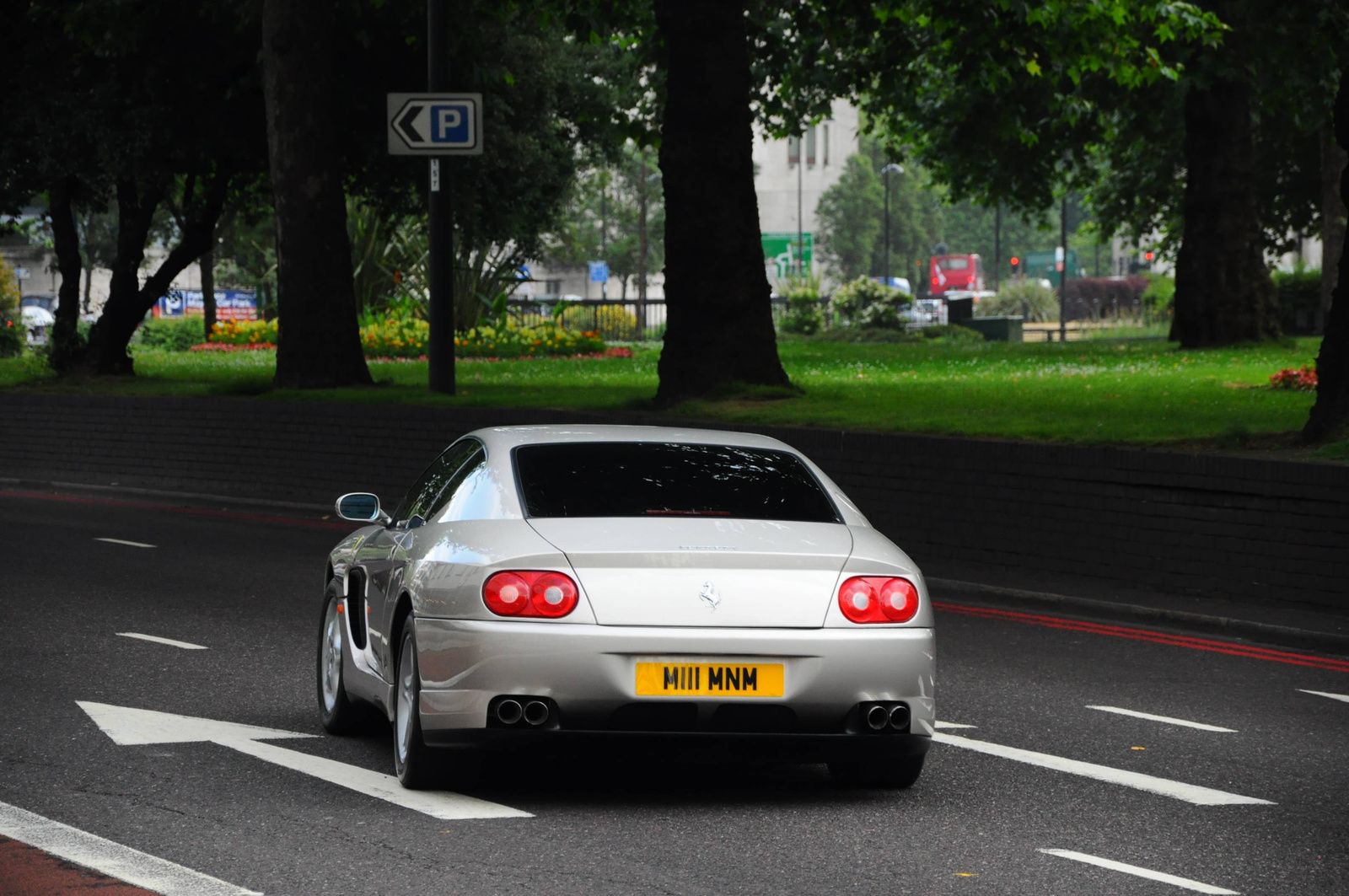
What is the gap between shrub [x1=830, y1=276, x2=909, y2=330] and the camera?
163ft

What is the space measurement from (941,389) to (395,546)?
51.9ft

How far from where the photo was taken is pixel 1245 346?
107 ft

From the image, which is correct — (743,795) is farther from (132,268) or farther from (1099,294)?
(1099,294)

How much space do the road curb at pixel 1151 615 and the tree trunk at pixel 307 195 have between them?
1030 centimetres

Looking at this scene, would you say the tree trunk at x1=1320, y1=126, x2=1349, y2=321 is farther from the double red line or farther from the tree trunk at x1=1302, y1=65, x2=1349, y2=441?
the double red line

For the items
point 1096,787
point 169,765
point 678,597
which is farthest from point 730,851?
point 169,765

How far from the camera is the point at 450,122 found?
19.7 metres

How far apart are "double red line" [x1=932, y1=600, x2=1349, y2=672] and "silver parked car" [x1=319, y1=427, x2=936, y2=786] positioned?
4668 millimetres

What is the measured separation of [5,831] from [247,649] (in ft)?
14.1

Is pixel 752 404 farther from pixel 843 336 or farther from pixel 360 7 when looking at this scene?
pixel 843 336

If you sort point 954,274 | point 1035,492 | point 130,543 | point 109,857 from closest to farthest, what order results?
point 109,857 → point 1035,492 → point 130,543 → point 954,274

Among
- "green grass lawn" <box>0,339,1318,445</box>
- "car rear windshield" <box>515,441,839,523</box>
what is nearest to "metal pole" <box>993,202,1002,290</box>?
"green grass lawn" <box>0,339,1318,445</box>

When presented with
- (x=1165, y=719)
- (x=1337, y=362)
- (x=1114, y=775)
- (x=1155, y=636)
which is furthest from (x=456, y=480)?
(x=1337, y=362)

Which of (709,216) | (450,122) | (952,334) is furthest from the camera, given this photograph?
(952,334)
